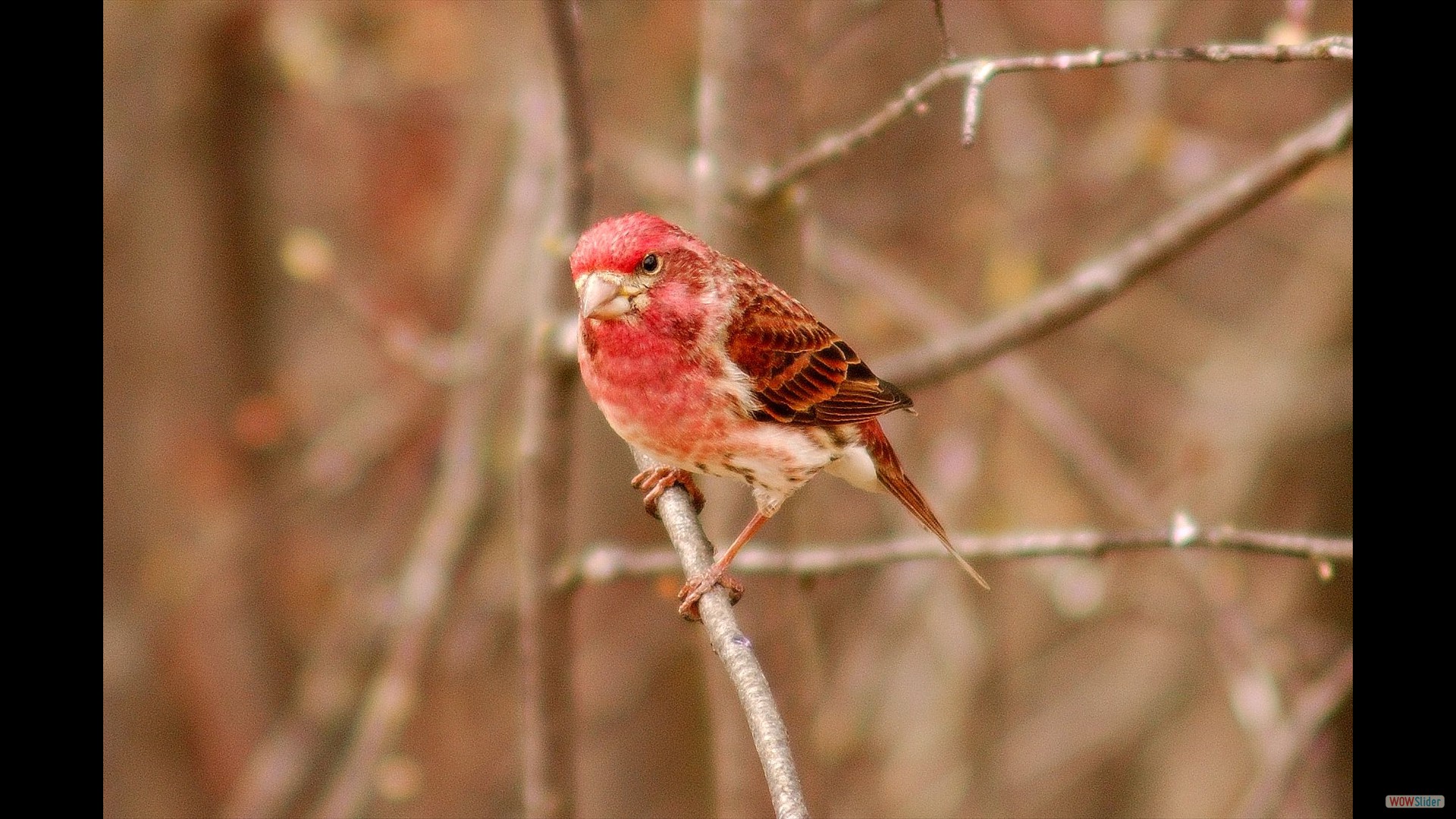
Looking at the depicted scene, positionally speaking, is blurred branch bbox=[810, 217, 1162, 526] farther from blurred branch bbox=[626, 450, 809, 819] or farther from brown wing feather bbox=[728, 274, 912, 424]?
blurred branch bbox=[626, 450, 809, 819]

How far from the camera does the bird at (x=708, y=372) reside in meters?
3.35

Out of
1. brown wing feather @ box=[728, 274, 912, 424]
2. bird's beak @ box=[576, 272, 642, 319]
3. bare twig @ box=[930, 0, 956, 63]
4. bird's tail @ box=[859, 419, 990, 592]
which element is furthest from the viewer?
bird's tail @ box=[859, 419, 990, 592]

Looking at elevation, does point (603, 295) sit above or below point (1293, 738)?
above

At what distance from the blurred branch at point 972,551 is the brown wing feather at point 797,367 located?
43 cm

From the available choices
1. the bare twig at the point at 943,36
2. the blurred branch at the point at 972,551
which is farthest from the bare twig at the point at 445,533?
the bare twig at the point at 943,36

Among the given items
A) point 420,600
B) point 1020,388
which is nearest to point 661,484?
point 420,600

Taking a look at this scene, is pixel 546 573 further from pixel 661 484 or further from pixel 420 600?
pixel 420 600

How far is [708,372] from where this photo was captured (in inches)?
143

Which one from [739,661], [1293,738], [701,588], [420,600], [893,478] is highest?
[420,600]

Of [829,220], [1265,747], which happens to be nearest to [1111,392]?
[829,220]

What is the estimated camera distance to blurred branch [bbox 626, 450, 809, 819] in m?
2.29

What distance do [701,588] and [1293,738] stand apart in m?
2.91

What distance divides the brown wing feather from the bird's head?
0.35m

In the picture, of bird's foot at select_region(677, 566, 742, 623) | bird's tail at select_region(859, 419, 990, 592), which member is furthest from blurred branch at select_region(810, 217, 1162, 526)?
bird's foot at select_region(677, 566, 742, 623)
